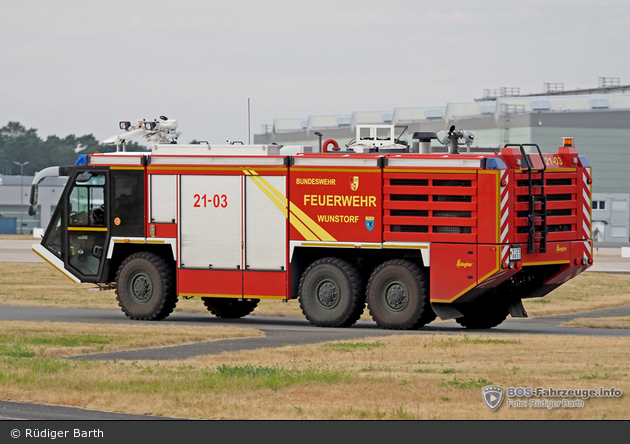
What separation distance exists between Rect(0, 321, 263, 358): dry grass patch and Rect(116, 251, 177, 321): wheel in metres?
1.37

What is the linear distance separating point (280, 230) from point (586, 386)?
9.52 meters

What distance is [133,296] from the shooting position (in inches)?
922

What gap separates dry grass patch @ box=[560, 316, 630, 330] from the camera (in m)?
22.5

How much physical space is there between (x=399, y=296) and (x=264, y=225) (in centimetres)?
295

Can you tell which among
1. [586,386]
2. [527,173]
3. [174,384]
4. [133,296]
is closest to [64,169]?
[133,296]

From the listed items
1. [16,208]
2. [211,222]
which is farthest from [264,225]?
[16,208]

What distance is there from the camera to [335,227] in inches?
847

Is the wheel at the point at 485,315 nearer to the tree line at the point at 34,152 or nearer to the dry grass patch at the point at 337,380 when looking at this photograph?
the dry grass patch at the point at 337,380

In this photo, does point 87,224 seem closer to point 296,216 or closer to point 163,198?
point 163,198

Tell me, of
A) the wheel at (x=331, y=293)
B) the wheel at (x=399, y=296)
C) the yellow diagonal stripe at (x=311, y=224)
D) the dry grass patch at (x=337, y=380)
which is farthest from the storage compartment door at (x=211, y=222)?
the dry grass patch at (x=337, y=380)

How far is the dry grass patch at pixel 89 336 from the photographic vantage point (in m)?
17.7

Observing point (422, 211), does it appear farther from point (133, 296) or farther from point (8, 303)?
point (8, 303)

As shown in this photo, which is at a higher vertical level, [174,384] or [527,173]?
[527,173]
